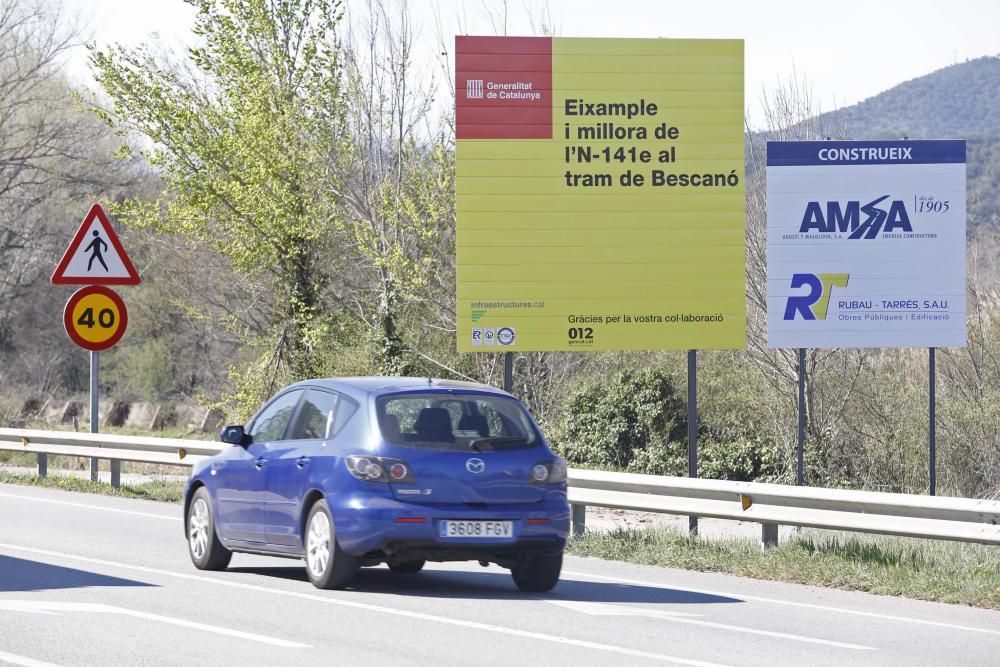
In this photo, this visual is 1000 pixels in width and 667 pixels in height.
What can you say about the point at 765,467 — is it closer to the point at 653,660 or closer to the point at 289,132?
the point at 289,132

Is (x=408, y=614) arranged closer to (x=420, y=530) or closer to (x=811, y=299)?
(x=420, y=530)

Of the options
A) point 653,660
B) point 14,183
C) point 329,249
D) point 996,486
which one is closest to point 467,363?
point 329,249

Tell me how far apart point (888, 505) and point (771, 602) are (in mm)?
1579

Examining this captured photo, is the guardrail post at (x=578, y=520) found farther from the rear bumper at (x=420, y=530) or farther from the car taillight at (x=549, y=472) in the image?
the rear bumper at (x=420, y=530)

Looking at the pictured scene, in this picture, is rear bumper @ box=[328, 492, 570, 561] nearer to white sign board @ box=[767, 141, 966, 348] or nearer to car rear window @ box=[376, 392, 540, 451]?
car rear window @ box=[376, 392, 540, 451]

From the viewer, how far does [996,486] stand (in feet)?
66.2

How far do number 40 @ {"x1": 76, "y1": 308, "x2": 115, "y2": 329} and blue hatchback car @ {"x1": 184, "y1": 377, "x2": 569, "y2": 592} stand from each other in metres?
8.73

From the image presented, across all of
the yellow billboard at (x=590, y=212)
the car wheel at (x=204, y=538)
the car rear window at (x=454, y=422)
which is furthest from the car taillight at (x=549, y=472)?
the yellow billboard at (x=590, y=212)

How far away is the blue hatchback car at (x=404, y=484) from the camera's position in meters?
10.6

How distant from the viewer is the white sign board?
17125mm

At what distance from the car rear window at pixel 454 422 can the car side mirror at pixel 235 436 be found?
1.69 meters

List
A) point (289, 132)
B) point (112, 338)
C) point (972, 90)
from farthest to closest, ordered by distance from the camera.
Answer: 1. point (972, 90)
2. point (289, 132)
3. point (112, 338)

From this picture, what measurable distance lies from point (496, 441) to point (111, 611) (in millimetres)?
2896

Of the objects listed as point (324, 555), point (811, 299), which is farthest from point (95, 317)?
point (324, 555)
